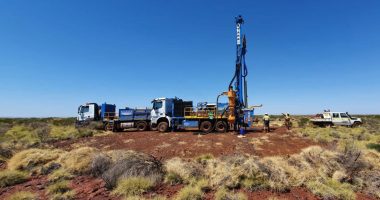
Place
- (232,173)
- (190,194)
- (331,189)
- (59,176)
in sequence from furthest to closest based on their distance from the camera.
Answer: (59,176)
(232,173)
(331,189)
(190,194)

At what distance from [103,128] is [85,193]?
74.2 ft

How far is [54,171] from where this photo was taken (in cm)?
860

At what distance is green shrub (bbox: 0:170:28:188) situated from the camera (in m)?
7.70

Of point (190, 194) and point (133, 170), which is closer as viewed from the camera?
point (190, 194)

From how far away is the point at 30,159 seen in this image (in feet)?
32.3

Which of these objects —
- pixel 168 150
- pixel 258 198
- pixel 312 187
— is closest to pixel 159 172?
pixel 258 198

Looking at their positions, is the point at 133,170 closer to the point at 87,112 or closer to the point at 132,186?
the point at 132,186

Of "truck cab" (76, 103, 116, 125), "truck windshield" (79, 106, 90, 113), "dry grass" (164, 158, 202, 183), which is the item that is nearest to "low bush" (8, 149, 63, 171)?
"dry grass" (164, 158, 202, 183)

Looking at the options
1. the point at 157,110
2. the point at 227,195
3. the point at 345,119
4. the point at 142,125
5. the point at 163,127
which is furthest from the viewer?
the point at 345,119

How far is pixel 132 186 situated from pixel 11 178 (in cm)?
440

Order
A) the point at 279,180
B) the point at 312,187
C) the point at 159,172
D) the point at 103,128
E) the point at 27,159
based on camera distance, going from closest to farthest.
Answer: the point at 312,187 < the point at 279,180 < the point at 159,172 < the point at 27,159 < the point at 103,128

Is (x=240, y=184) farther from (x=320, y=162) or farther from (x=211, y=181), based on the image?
(x=320, y=162)

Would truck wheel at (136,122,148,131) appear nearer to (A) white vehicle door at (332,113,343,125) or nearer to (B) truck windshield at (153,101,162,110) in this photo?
(B) truck windshield at (153,101,162,110)

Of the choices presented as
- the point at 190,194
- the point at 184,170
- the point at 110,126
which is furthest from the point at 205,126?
the point at 190,194
